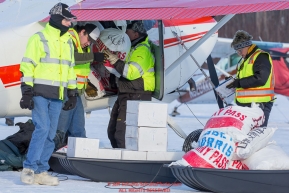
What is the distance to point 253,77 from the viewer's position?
349 inches

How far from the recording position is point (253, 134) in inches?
293

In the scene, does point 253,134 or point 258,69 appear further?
point 258,69

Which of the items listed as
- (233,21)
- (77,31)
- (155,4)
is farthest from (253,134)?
(233,21)

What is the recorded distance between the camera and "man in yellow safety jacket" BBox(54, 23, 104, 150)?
8594 millimetres

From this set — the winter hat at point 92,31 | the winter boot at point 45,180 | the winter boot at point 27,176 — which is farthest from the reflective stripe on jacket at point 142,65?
the winter boot at point 27,176

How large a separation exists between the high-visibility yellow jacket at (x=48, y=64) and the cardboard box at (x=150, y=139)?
0.92 metres

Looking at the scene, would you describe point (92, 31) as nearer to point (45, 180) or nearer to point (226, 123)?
point (45, 180)

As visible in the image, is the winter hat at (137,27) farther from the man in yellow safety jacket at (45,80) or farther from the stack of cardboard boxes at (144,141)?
the man in yellow safety jacket at (45,80)

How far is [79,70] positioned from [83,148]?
4.06 feet

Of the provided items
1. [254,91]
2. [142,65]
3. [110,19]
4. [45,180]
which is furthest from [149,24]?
[45,180]

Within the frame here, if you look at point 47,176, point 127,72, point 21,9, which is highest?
point 21,9

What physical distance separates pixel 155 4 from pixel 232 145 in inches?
80.4

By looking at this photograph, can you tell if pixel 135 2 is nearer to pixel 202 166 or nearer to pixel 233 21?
pixel 202 166

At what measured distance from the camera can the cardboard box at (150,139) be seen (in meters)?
7.98
